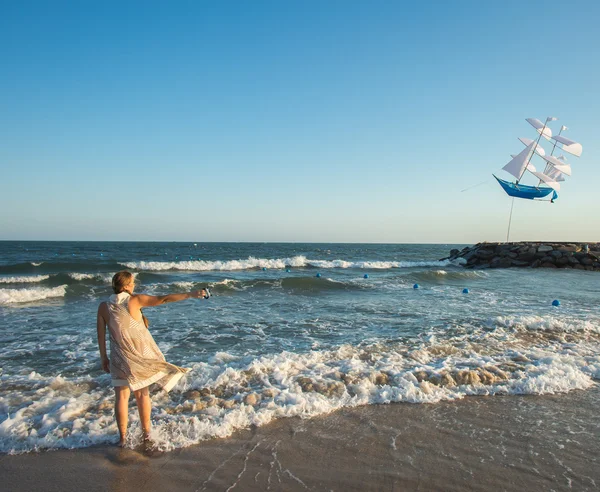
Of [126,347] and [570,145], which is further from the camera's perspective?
[570,145]

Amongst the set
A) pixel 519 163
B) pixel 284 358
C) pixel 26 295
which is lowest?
pixel 26 295

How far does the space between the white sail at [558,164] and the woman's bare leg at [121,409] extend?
26.5 m

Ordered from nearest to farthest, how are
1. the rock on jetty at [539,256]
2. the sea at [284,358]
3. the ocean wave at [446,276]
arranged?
the sea at [284,358] → the ocean wave at [446,276] → the rock on jetty at [539,256]

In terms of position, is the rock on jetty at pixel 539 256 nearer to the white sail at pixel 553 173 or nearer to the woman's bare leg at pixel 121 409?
the white sail at pixel 553 173

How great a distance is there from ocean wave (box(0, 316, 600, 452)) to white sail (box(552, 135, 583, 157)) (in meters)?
19.5

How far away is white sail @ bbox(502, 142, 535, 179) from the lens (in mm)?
23219

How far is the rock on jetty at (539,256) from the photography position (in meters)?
29.5

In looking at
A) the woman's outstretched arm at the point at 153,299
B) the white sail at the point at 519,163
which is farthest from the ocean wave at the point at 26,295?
the white sail at the point at 519,163

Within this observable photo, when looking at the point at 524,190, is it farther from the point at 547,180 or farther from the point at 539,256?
the point at 539,256

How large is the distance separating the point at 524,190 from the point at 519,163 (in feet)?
5.14

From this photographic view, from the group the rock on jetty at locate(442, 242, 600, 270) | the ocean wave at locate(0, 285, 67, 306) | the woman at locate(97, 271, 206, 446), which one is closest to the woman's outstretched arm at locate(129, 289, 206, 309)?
the woman at locate(97, 271, 206, 446)

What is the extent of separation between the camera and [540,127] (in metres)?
23.8

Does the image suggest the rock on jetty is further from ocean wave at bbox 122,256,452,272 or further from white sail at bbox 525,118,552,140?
white sail at bbox 525,118,552,140

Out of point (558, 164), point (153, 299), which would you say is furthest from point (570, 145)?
point (153, 299)
